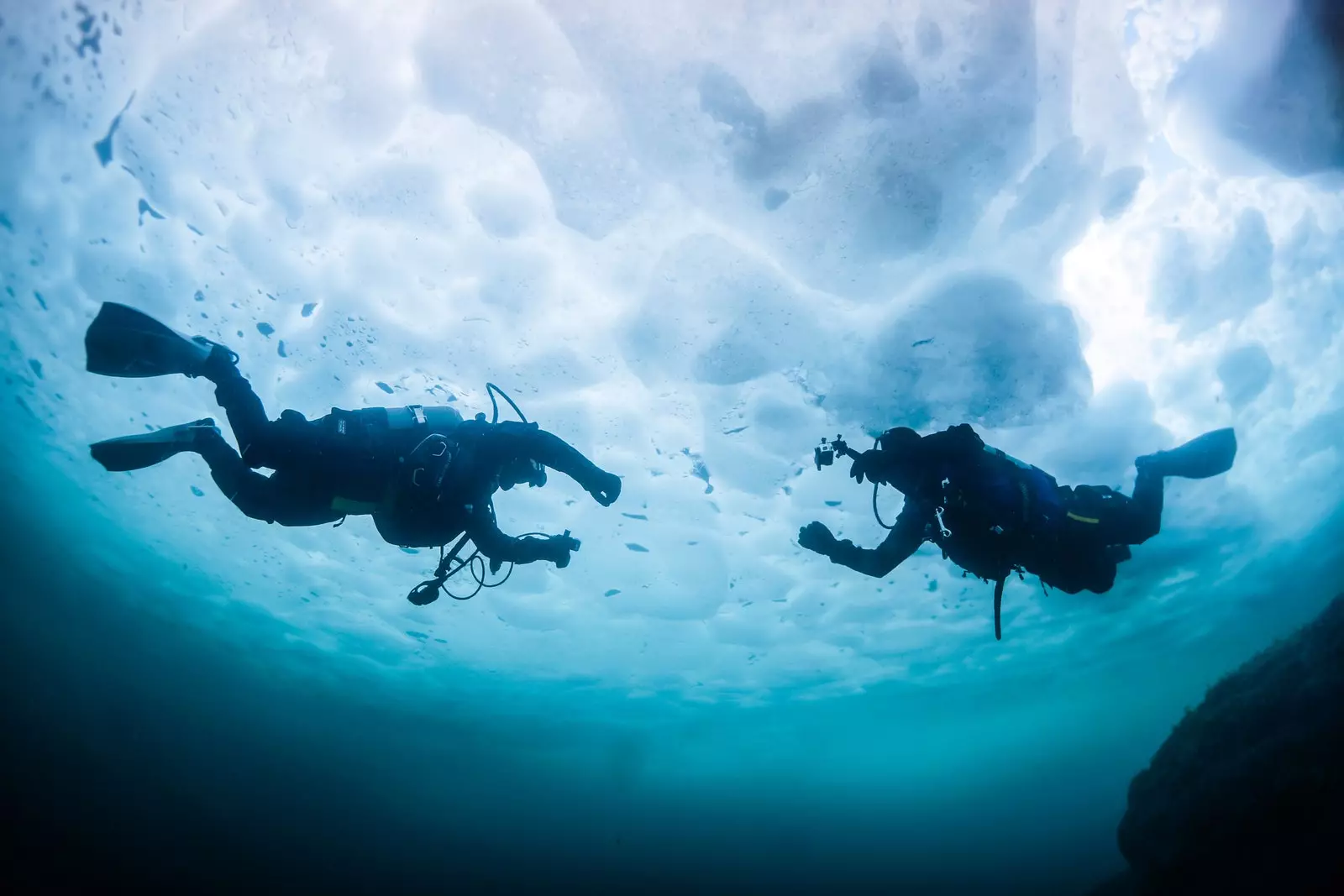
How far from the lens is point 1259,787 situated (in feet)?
19.6

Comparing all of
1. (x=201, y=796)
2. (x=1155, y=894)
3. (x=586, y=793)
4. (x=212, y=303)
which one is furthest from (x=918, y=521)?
(x=586, y=793)

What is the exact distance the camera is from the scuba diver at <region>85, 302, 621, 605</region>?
448cm

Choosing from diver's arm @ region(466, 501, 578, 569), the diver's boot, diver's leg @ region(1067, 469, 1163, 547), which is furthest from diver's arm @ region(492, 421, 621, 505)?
the diver's boot

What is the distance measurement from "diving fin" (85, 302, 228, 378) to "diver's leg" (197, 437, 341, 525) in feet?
2.58

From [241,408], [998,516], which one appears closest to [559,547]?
[241,408]

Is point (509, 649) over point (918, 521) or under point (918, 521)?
over

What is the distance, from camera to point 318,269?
697cm

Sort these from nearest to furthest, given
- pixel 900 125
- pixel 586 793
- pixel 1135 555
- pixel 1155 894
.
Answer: pixel 900 125, pixel 1155 894, pixel 1135 555, pixel 586 793

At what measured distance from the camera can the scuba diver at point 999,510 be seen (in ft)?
16.8

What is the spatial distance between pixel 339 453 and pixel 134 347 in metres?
1.87

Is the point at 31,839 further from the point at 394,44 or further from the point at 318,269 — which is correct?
the point at 394,44

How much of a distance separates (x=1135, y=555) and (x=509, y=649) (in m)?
19.5

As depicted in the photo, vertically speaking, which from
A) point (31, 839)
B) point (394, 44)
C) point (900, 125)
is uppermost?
point (394, 44)

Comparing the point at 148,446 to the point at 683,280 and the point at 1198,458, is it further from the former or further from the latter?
the point at 1198,458
